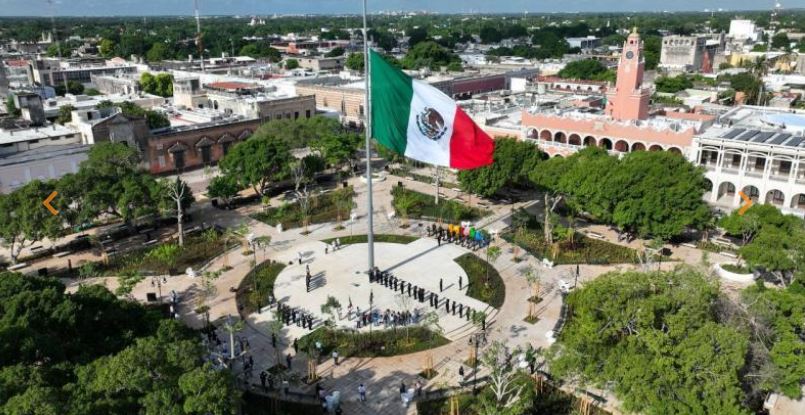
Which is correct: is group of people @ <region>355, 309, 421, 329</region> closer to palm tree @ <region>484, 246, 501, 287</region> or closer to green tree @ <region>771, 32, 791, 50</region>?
palm tree @ <region>484, 246, 501, 287</region>

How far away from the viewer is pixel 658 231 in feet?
144

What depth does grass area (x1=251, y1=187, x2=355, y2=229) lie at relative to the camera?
52.1m

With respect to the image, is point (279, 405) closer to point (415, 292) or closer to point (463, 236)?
point (415, 292)

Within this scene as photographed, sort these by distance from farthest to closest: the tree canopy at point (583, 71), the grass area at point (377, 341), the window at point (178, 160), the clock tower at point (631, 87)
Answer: the tree canopy at point (583, 71)
the window at point (178, 160)
the clock tower at point (631, 87)
the grass area at point (377, 341)

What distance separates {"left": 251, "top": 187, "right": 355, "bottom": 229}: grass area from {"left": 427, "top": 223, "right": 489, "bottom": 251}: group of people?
30.9ft

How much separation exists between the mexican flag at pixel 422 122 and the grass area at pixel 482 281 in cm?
959

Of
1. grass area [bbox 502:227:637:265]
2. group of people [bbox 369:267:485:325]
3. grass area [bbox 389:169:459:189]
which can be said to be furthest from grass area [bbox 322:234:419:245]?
grass area [bbox 389:169:459:189]

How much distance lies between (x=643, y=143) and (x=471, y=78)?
173 feet

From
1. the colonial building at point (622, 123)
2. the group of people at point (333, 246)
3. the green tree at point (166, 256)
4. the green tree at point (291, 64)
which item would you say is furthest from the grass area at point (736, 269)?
the green tree at point (291, 64)

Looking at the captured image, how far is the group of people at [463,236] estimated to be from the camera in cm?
4666

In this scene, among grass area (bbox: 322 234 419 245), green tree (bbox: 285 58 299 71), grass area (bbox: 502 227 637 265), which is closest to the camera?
→ grass area (bbox: 502 227 637 265)

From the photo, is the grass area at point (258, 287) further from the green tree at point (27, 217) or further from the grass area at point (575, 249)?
the grass area at point (575, 249)

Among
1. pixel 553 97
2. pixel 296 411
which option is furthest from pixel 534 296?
pixel 553 97

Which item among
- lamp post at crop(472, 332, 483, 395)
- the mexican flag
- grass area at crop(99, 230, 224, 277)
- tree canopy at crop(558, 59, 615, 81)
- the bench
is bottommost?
lamp post at crop(472, 332, 483, 395)
